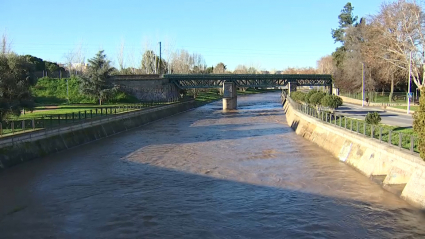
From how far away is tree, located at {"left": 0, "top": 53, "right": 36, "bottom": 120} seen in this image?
29.2 m

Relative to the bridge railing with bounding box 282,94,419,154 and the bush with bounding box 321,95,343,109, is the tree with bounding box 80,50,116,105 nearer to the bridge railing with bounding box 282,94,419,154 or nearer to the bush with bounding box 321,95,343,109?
the bush with bounding box 321,95,343,109

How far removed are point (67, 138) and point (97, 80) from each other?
116ft

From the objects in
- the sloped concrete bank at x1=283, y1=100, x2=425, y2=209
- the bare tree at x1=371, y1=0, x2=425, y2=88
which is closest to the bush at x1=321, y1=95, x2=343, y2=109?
the sloped concrete bank at x1=283, y1=100, x2=425, y2=209

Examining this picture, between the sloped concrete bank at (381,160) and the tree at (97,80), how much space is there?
4430cm

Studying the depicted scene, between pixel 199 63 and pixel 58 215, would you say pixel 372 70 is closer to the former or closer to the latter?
pixel 58 215

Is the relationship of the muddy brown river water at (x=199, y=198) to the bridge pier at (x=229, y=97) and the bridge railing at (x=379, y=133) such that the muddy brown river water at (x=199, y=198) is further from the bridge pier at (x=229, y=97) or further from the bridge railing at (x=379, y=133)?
the bridge pier at (x=229, y=97)

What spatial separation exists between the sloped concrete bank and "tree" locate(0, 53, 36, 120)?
23797mm

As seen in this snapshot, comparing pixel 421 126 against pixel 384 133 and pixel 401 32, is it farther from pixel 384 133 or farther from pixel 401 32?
pixel 401 32

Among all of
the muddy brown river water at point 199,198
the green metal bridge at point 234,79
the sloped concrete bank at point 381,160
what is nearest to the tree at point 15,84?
the muddy brown river water at point 199,198

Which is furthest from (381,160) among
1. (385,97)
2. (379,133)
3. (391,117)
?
(385,97)

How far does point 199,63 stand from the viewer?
161500mm

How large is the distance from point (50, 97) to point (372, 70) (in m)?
61.3

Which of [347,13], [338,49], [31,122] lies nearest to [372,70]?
[338,49]

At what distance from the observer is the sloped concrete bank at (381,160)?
15.5 metres
